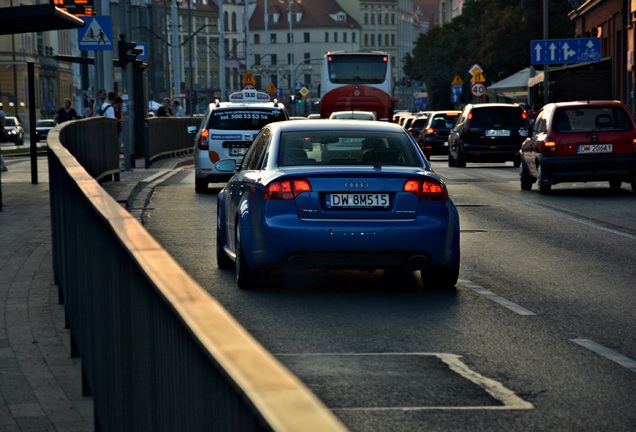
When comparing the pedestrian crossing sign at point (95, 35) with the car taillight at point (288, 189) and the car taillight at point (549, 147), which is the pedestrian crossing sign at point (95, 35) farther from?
the car taillight at point (288, 189)

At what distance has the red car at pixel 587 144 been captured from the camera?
25.6m

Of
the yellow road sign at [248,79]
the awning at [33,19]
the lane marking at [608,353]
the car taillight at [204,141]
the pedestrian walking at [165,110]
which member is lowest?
the lane marking at [608,353]

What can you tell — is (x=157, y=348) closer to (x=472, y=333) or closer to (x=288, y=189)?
(x=472, y=333)

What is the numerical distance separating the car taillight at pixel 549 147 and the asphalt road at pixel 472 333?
312 inches

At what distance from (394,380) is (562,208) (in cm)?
1494

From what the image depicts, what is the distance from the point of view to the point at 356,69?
56656 mm

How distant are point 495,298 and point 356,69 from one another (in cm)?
4548

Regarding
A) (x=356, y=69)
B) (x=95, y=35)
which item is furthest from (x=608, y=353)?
(x=356, y=69)

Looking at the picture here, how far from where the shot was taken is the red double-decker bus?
55.8m

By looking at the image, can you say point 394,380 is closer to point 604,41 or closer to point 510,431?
point 510,431

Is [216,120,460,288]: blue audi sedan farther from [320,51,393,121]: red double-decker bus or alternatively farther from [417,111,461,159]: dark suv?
[320,51,393,121]: red double-decker bus

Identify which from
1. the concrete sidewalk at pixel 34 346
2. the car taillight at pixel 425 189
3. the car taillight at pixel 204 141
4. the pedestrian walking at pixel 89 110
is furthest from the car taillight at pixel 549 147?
the pedestrian walking at pixel 89 110

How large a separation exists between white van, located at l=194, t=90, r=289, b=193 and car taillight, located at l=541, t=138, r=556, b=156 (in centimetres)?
489

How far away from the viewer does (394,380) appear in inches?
311
